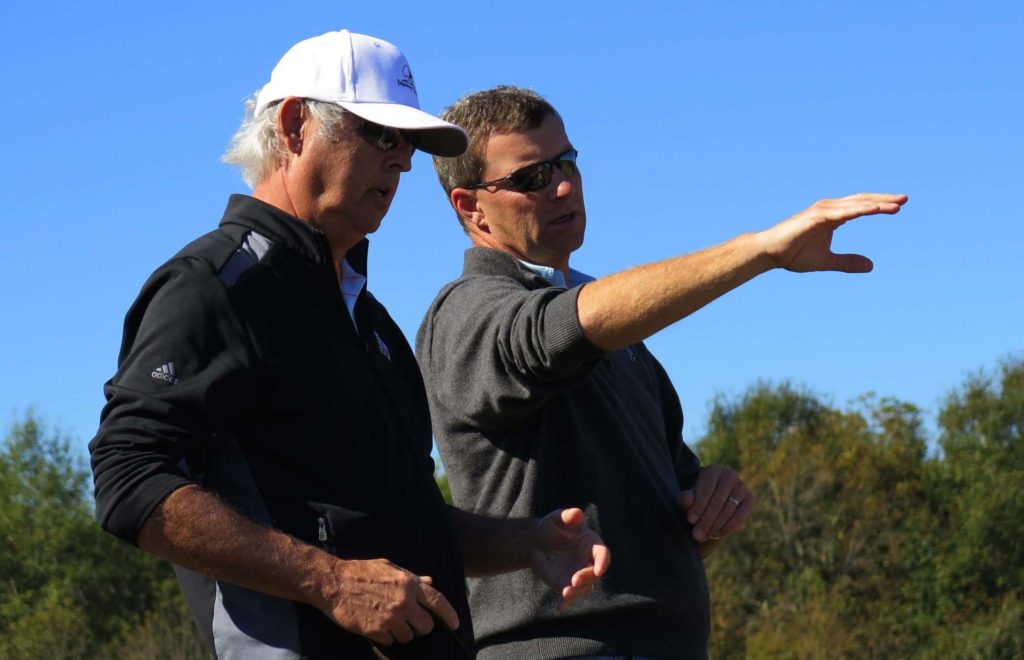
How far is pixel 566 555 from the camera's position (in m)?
3.91

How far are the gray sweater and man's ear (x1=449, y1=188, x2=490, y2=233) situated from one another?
0.40 m

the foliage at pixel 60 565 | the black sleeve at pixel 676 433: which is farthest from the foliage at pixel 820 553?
the black sleeve at pixel 676 433

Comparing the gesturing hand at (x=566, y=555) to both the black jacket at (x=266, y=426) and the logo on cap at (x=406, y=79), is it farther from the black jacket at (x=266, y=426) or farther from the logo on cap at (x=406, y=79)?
the logo on cap at (x=406, y=79)

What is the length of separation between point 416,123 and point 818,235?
959 mm

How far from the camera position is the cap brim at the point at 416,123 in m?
3.57

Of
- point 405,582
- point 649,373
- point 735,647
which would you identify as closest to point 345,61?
point 405,582

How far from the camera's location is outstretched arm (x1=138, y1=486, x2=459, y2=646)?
3.01 m

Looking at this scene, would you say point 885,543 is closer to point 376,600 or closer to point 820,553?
point 820,553

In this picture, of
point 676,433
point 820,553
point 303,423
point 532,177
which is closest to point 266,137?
point 303,423

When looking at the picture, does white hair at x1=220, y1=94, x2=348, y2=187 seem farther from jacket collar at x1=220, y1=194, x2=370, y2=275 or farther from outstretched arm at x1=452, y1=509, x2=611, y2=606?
outstretched arm at x1=452, y1=509, x2=611, y2=606

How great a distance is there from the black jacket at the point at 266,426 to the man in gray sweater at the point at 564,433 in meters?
0.60

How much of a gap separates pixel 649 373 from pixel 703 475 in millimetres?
480

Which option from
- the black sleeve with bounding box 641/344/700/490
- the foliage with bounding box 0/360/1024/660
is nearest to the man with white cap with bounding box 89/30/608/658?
the black sleeve with bounding box 641/344/700/490

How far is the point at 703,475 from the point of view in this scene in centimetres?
459
